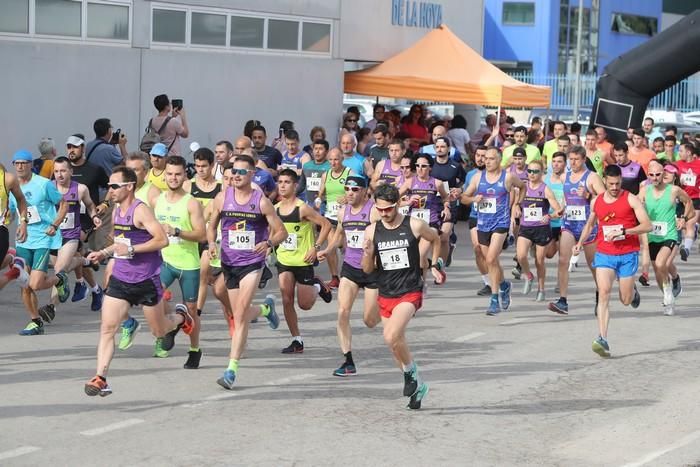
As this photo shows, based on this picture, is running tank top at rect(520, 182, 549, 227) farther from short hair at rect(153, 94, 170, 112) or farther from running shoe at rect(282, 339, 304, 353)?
short hair at rect(153, 94, 170, 112)

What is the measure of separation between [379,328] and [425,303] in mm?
2001

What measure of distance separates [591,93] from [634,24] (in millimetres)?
12890

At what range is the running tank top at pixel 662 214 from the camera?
14766 mm

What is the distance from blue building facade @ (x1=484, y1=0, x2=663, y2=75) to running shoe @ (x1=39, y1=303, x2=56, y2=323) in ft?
142

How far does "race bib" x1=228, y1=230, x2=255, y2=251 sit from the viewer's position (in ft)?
34.5

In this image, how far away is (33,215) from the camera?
1267cm

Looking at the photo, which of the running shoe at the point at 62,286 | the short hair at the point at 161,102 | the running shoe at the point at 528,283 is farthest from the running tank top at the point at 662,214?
the short hair at the point at 161,102

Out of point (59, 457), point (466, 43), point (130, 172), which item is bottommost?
point (59, 457)

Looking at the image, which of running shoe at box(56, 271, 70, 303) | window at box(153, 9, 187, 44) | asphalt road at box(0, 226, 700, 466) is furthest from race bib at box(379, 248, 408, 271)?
window at box(153, 9, 187, 44)

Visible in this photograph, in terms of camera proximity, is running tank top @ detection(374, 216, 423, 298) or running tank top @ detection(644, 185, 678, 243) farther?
running tank top @ detection(644, 185, 678, 243)

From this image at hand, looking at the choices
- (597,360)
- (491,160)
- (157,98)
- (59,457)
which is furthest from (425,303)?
(59,457)

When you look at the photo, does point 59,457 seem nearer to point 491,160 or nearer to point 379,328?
point 379,328

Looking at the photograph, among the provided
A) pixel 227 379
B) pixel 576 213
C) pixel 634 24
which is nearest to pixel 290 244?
pixel 227 379

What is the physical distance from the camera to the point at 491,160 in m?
14.8
